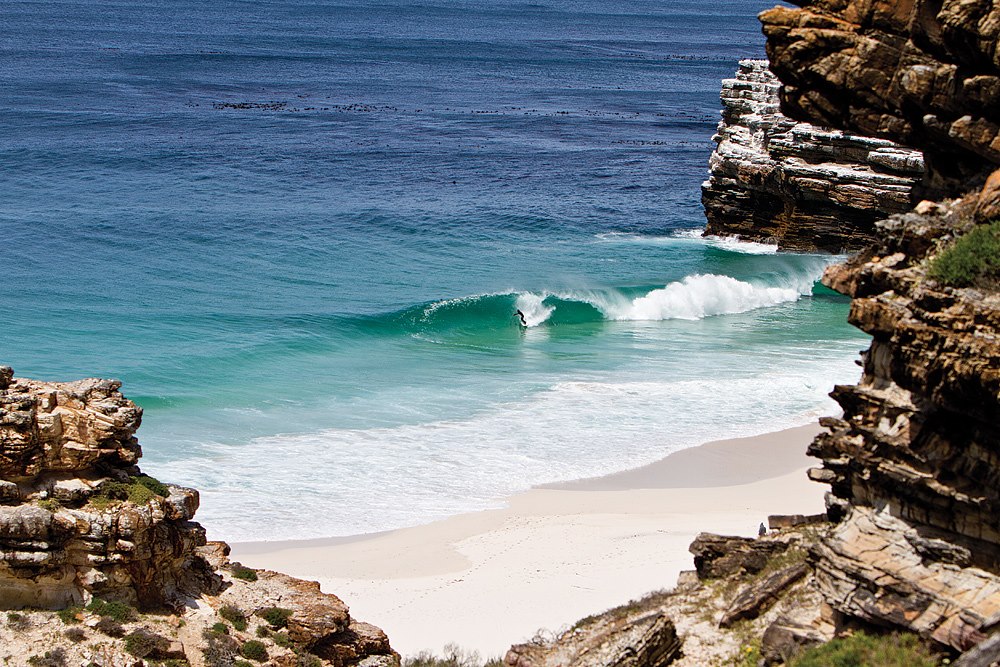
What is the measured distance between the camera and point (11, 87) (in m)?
88.6

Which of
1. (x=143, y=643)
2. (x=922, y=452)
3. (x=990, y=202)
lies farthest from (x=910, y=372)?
(x=143, y=643)

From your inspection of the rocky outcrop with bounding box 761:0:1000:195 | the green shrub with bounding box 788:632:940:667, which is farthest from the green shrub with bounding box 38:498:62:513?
the rocky outcrop with bounding box 761:0:1000:195

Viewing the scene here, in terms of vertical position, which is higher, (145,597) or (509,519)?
(145,597)

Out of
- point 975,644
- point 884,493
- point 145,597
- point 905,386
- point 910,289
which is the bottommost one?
point 145,597

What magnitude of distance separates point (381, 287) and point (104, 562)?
33200mm

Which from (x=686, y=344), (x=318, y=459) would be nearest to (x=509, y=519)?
(x=318, y=459)

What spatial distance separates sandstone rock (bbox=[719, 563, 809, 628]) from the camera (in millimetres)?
17094

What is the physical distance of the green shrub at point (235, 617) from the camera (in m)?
Result: 19.0

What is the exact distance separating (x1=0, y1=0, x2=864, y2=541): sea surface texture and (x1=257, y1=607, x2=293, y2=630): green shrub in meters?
7.54

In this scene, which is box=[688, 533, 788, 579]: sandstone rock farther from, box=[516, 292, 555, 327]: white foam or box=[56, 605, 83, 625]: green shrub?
box=[516, 292, 555, 327]: white foam

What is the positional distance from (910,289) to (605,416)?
2117 cm

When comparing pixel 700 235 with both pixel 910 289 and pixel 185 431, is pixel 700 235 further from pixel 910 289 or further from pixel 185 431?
pixel 910 289

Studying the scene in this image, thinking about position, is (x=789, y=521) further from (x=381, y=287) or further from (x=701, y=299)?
(x=381, y=287)

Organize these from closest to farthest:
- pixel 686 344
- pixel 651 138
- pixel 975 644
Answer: pixel 975 644 → pixel 686 344 → pixel 651 138
